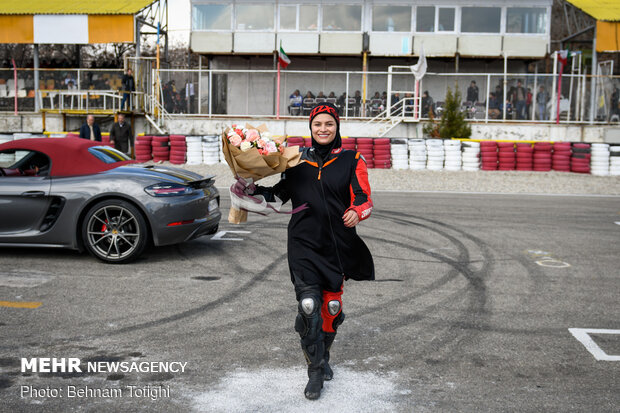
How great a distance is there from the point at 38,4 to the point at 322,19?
1258 cm

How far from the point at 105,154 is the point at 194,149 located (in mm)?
11160

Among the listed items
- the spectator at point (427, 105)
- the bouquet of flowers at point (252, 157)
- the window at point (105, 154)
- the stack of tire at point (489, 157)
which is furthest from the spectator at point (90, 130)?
the bouquet of flowers at point (252, 157)

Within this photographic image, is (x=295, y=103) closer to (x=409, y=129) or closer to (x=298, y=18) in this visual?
(x=409, y=129)

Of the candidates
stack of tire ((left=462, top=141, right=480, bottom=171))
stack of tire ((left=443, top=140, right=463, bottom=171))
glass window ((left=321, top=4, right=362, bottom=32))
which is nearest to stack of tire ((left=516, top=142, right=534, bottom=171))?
stack of tire ((left=462, top=141, right=480, bottom=171))

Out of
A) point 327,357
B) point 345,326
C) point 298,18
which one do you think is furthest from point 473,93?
point 327,357

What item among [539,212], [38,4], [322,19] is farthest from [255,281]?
[38,4]

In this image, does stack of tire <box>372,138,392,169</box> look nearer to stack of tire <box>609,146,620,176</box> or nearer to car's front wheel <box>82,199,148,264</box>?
stack of tire <box>609,146,620,176</box>

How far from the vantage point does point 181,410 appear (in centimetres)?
375

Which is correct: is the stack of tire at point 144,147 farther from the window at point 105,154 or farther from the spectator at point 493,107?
the spectator at point 493,107

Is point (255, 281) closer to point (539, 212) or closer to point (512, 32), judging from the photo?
point (539, 212)

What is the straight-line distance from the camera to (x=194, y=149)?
19.0 m

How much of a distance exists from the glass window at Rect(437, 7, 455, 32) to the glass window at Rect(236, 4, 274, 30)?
755 cm

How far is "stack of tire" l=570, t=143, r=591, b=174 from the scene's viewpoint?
1833cm

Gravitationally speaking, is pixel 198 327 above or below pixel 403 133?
below
